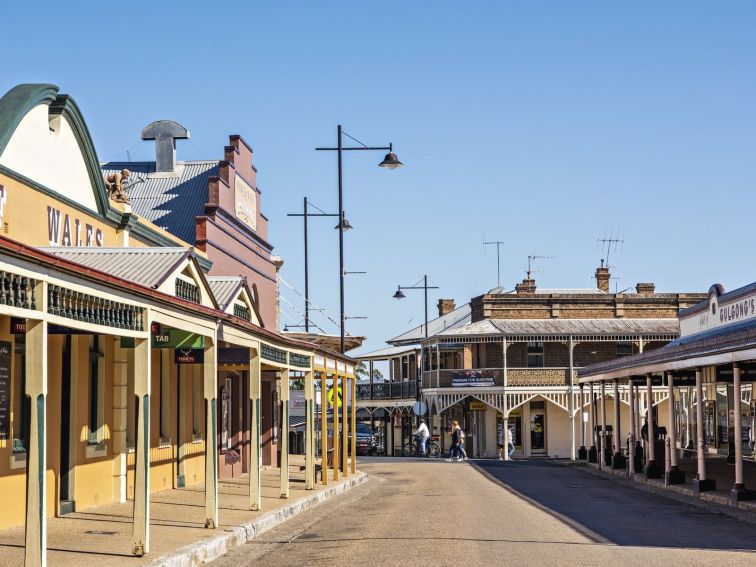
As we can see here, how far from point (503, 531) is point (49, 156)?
8156mm

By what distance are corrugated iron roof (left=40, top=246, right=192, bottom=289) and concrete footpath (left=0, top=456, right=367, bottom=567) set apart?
2.97 m

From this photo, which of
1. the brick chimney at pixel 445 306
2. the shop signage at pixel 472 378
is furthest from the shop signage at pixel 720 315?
the brick chimney at pixel 445 306

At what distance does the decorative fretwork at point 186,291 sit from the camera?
16.5 metres

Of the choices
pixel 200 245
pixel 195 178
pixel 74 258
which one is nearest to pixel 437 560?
pixel 74 258

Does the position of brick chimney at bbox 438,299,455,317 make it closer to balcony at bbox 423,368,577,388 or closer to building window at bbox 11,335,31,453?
balcony at bbox 423,368,577,388

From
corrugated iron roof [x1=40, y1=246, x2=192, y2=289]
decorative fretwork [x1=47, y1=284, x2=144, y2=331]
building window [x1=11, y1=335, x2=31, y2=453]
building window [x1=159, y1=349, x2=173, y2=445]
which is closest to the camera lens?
decorative fretwork [x1=47, y1=284, x2=144, y2=331]

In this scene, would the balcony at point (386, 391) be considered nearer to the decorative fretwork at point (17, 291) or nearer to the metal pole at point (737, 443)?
the metal pole at point (737, 443)

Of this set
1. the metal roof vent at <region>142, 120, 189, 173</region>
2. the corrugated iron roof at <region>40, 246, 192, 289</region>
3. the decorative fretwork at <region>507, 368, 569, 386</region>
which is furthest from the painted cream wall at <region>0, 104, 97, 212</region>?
the decorative fretwork at <region>507, 368, 569, 386</region>

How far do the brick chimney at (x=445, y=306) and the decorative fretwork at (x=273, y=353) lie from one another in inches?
2193

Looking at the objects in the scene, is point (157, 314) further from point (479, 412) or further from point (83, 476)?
point (479, 412)

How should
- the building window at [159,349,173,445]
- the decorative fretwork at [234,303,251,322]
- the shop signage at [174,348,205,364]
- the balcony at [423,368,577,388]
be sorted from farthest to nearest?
the balcony at [423,368,577,388]
the building window at [159,349,173,445]
the decorative fretwork at [234,303,251,322]
the shop signage at [174,348,205,364]

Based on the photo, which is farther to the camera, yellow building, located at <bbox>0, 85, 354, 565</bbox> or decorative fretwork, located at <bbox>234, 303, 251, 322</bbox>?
decorative fretwork, located at <bbox>234, 303, 251, 322</bbox>

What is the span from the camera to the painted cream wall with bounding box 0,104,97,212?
52.4 ft

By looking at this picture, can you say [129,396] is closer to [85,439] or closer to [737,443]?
[85,439]
